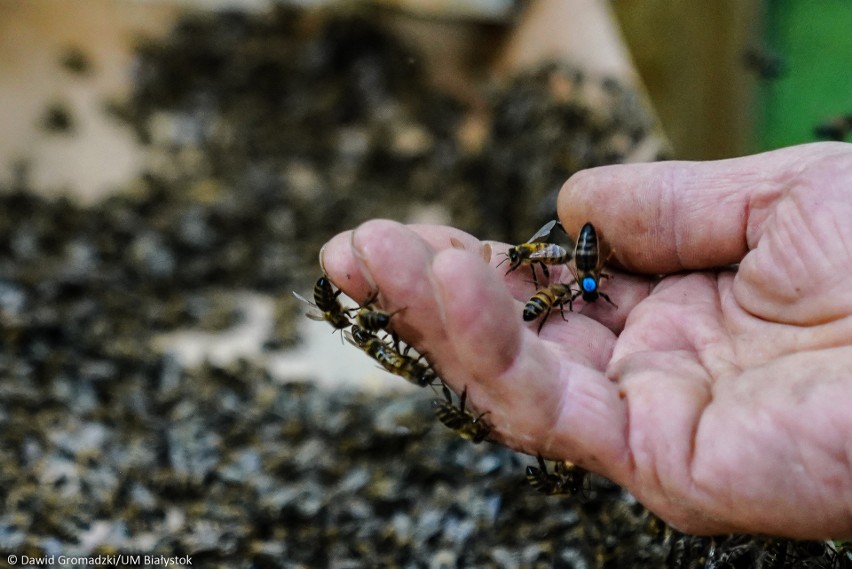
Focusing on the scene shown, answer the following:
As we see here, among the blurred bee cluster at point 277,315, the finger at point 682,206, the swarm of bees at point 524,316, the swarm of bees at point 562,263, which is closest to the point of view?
the swarm of bees at point 524,316

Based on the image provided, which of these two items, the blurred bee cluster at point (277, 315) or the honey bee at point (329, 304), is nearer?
the honey bee at point (329, 304)

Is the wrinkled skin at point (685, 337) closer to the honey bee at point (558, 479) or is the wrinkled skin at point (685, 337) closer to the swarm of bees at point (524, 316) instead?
the swarm of bees at point (524, 316)

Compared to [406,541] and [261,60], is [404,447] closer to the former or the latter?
[406,541]

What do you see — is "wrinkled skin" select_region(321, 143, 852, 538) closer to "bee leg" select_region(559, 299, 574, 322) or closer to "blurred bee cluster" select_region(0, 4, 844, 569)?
"bee leg" select_region(559, 299, 574, 322)

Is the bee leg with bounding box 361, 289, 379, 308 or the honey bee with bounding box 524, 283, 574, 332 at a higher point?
the bee leg with bounding box 361, 289, 379, 308

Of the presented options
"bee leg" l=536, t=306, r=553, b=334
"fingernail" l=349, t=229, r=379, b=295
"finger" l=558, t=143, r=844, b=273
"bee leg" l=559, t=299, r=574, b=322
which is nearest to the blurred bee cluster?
"fingernail" l=349, t=229, r=379, b=295

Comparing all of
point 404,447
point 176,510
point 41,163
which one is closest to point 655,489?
point 404,447

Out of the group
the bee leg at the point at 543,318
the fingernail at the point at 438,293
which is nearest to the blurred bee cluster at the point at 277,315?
the fingernail at the point at 438,293
